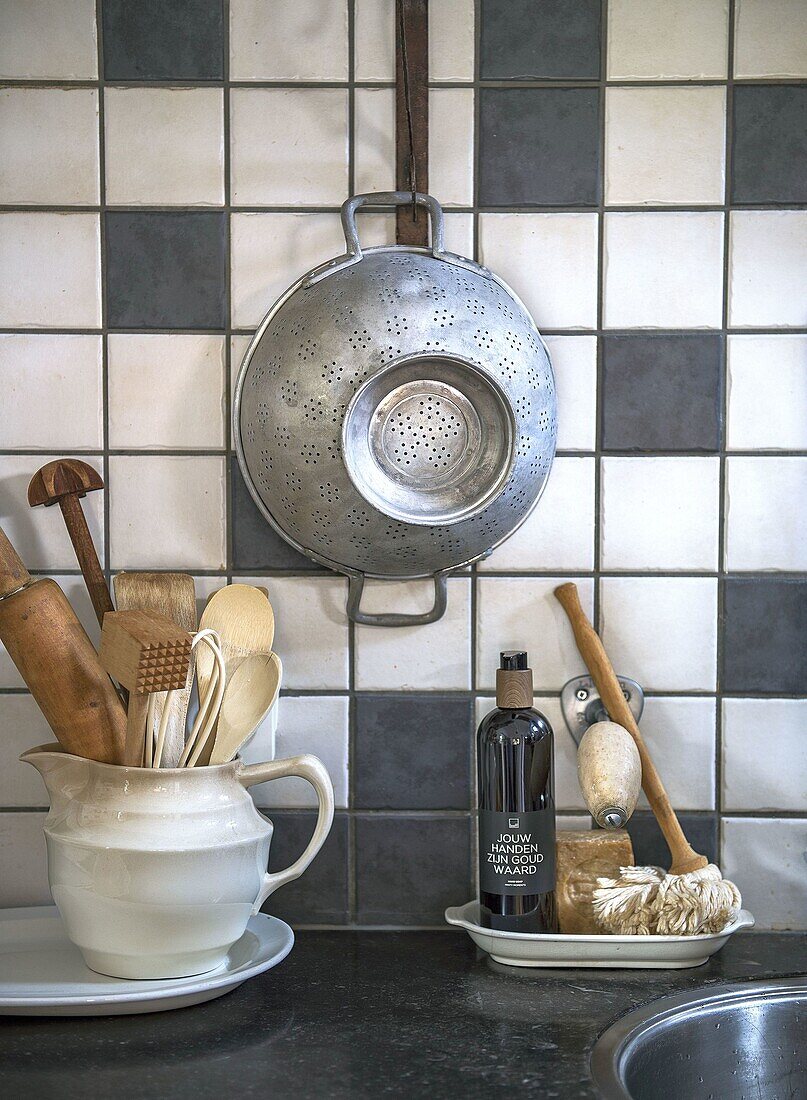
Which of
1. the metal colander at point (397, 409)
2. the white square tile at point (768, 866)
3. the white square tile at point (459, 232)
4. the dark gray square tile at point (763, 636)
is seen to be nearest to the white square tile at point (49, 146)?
the metal colander at point (397, 409)

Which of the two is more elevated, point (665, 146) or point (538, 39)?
point (538, 39)

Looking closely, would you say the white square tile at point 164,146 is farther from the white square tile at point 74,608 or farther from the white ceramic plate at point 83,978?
the white ceramic plate at point 83,978

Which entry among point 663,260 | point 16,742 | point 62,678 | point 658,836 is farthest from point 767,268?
point 16,742

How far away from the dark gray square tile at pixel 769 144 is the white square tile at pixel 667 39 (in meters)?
0.05

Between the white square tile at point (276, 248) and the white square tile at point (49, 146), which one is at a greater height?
the white square tile at point (49, 146)

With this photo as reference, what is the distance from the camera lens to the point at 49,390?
42.3 inches

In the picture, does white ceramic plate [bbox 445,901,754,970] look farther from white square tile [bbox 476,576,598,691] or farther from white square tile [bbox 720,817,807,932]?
white square tile [bbox 476,576,598,691]

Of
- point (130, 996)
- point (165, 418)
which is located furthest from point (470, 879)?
point (165, 418)

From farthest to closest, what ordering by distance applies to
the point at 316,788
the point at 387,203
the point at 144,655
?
the point at 387,203 < the point at 316,788 < the point at 144,655

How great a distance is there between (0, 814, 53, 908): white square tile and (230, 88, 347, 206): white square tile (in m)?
0.70

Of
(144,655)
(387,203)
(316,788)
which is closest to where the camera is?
(144,655)

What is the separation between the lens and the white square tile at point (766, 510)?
1.08 metres

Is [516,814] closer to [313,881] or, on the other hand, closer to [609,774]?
[609,774]

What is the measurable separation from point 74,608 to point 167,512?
0.46ft
